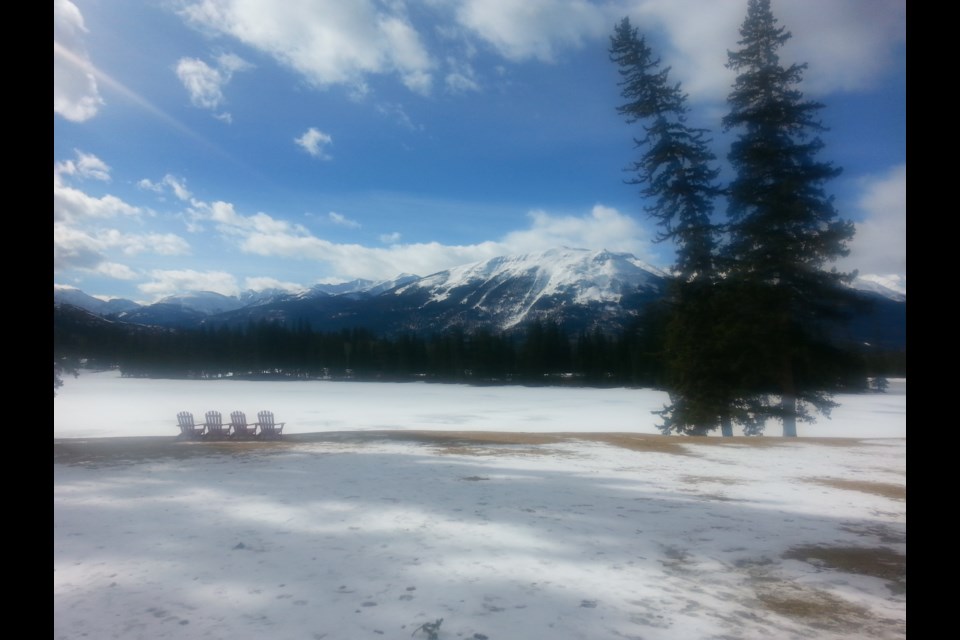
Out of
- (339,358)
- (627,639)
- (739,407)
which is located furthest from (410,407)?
(339,358)

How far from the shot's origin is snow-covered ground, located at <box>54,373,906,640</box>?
4016 mm

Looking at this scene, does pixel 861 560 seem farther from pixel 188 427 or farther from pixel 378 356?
pixel 378 356

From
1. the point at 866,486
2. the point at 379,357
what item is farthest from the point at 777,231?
the point at 379,357

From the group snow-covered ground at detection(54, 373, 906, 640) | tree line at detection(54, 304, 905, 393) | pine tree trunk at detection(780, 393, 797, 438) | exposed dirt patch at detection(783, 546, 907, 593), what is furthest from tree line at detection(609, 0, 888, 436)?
tree line at detection(54, 304, 905, 393)

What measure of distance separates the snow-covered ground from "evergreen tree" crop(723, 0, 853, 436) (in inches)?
266

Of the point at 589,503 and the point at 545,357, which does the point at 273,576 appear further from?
the point at 545,357

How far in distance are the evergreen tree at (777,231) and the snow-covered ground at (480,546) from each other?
→ 6.75m

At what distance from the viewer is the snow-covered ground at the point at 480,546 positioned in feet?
13.2

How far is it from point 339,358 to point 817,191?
6143 cm

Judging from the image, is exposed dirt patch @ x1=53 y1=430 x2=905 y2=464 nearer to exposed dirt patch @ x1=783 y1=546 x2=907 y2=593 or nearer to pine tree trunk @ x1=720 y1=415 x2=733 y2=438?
pine tree trunk @ x1=720 y1=415 x2=733 y2=438

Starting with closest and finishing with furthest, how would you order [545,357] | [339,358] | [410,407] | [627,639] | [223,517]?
[627,639] → [223,517] → [410,407] → [545,357] → [339,358]

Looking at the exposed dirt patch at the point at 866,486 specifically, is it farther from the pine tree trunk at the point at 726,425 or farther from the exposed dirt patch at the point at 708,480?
the pine tree trunk at the point at 726,425

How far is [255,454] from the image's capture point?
12391mm
